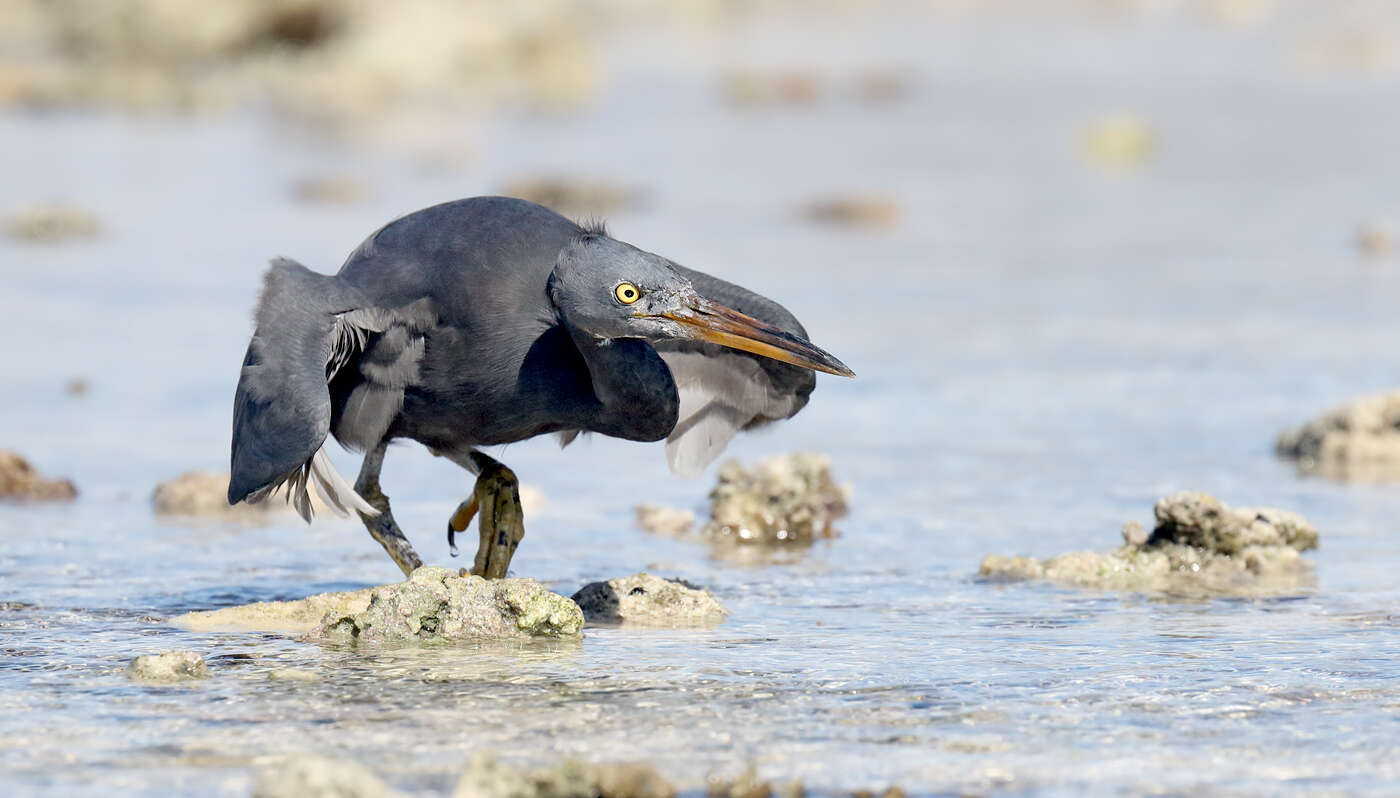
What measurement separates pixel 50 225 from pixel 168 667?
13044 millimetres

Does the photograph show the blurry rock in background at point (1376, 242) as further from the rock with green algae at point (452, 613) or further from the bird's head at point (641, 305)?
the rock with green algae at point (452, 613)

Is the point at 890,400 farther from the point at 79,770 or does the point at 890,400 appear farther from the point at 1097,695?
the point at 79,770

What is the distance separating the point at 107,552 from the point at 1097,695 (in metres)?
4.46

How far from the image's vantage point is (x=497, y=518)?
856 cm

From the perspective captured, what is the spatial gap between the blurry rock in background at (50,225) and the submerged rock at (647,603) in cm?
1215

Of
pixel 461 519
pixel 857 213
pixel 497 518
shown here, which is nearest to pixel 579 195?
pixel 857 213

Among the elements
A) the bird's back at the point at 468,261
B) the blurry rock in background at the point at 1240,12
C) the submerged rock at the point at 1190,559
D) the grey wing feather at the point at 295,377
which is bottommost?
the submerged rock at the point at 1190,559

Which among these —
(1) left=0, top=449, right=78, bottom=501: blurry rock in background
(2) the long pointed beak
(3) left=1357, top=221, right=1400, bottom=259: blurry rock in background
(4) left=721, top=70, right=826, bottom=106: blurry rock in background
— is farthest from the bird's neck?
(4) left=721, top=70, right=826, bottom=106: blurry rock in background

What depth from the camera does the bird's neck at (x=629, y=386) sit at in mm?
7668

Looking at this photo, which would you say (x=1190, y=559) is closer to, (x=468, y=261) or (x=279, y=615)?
(x=468, y=261)

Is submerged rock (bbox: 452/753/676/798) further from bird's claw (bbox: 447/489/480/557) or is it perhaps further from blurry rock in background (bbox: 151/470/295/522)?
blurry rock in background (bbox: 151/470/295/522)

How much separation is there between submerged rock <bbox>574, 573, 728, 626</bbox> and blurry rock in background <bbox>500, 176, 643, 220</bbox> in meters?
12.4

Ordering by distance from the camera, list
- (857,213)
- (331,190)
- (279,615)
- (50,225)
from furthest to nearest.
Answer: (331,190) → (857,213) → (50,225) → (279,615)

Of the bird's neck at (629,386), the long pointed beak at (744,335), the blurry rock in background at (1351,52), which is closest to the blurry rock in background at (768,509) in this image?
the bird's neck at (629,386)
